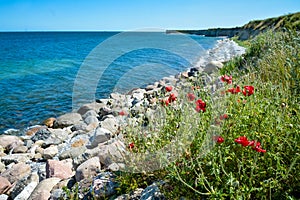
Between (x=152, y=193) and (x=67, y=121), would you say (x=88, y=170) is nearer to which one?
(x=152, y=193)

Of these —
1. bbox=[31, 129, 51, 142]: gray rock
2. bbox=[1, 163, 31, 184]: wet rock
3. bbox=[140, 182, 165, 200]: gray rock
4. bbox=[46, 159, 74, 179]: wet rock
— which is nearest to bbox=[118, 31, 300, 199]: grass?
bbox=[140, 182, 165, 200]: gray rock

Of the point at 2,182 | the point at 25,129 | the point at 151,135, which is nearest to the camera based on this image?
Result: the point at 151,135

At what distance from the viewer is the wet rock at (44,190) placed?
389 cm

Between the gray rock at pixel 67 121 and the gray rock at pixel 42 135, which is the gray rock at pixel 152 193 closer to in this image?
the gray rock at pixel 42 135

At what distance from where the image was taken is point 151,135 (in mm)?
3342

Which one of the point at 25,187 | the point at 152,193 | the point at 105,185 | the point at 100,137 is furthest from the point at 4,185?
the point at 152,193

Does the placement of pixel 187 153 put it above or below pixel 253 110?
below

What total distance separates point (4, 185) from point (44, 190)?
1362 millimetres

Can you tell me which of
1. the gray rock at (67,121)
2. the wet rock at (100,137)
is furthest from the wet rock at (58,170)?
the gray rock at (67,121)

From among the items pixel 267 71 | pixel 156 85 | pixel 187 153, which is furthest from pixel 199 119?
pixel 156 85

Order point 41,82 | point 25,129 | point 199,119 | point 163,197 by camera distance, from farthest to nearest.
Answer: point 41,82
point 25,129
point 199,119
point 163,197

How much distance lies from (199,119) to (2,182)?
3.74m

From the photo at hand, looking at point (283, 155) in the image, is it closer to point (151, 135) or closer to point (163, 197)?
point (163, 197)

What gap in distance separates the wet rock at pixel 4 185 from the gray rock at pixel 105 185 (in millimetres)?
2327
